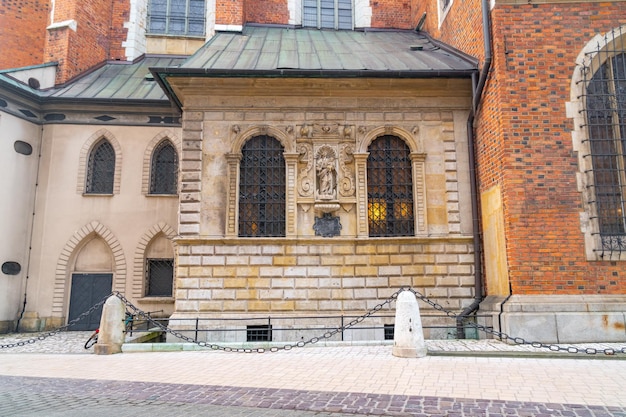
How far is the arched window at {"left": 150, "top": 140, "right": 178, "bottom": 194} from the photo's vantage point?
16.2m

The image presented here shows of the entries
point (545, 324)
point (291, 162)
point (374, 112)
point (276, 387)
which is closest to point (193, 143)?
point (291, 162)

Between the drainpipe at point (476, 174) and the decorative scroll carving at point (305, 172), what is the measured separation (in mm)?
4403

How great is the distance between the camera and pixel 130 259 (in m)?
15.4

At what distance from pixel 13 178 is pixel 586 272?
1684 cm

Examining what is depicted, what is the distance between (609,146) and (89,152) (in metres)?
15.8

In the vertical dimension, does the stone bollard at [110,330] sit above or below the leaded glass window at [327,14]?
below

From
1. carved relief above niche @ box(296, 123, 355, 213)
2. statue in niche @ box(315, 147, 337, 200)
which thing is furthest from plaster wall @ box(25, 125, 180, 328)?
statue in niche @ box(315, 147, 337, 200)

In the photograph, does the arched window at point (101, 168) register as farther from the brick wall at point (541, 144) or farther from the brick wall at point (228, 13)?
the brick wall at point (541, 144)

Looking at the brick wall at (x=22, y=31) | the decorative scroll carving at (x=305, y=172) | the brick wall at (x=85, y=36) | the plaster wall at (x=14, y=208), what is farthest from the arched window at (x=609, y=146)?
the brick wall at (x=22, y=31)

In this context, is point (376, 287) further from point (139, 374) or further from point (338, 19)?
point (338, 19)

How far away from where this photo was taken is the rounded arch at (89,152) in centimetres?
1580

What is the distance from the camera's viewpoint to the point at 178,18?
1995 centimetres

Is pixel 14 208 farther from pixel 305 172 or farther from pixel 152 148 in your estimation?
pixel 305 172

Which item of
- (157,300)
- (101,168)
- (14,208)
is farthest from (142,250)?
(14,208)
